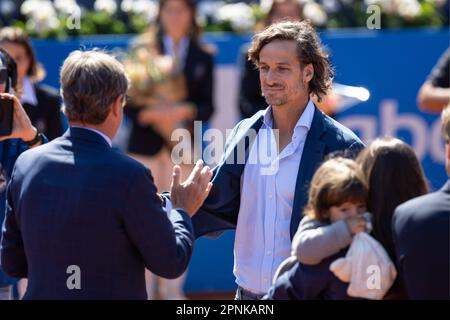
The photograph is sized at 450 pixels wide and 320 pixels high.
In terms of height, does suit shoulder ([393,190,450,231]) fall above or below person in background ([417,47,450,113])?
above

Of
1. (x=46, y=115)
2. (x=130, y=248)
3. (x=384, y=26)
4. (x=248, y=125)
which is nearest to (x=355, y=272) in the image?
(x=130, y=248)

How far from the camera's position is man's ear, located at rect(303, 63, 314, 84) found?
13.3ft

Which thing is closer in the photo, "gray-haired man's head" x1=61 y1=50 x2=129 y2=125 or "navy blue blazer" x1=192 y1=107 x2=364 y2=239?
"gray-haired man's head" x1=61 y1=50 x2=129 y2=125

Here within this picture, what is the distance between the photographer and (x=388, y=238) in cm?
333

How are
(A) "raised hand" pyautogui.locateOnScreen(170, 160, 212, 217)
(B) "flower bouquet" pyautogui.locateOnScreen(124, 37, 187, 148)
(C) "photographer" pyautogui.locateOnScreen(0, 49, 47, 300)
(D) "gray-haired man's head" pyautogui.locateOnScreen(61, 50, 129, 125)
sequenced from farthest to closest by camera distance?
(B) "flower bouquet" pyautogui.locateOnScreen(124, 37, 187, 148) → (C) "photographer" pyautogui.locateOnScreen(0, 49, 47, 300) → (A) "raised hand" pyautogui.locateOnScreen(170, 160, 212, 217) → (D) "gray-haired man's head" pyautogui.locateOnScreen(61, 50, 129, 125)

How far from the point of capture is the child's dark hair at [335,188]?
3338mm

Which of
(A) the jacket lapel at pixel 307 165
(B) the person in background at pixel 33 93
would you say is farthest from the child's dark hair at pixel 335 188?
(B) the person in background at pixel 33 93

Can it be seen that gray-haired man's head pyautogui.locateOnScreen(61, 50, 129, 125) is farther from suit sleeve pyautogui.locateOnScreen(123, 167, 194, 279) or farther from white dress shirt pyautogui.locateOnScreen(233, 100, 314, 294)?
white dress shirt pyautogui.locateOnScreen(233, 100, 314, 294)

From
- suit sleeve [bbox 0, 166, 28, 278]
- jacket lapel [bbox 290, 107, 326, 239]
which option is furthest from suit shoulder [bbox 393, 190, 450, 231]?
suit sleeve [bbox 0, 166, 28, 278]

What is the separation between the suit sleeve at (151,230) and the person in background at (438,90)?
3.39m

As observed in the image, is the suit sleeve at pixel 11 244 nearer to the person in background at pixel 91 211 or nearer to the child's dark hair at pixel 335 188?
the person in background at pixel 91 211

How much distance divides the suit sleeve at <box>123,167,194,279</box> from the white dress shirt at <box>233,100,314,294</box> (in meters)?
0.55

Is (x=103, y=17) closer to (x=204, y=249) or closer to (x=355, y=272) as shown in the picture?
(x=204, y=249)

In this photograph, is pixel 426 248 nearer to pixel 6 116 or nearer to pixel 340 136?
pixel 340 136
